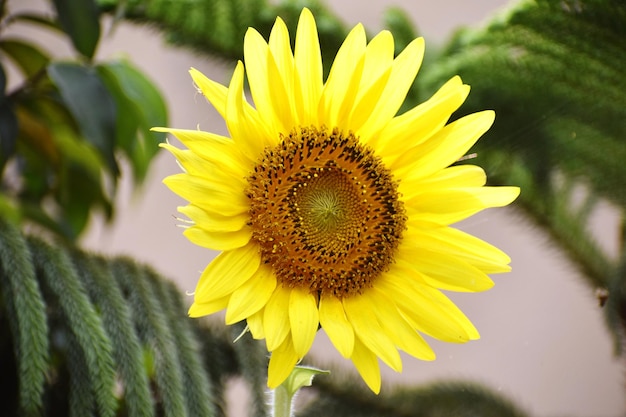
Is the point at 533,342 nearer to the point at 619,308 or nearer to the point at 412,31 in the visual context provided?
the point at 619,308

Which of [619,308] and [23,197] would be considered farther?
[23,197]

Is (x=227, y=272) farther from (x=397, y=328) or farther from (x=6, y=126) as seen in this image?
(x=6, y=126)

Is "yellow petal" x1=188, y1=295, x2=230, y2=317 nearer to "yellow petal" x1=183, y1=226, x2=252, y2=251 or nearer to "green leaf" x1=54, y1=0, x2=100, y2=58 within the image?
"yellow petal" x1=183, y1=226, x2=252, y2=251

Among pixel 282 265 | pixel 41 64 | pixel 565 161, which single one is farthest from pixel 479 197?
pixel 41 64

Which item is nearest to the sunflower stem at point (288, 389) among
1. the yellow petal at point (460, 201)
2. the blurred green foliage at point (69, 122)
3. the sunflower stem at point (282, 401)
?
the sunflower stem at point (282, 401)

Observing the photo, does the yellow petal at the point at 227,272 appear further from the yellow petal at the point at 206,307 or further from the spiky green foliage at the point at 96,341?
the spiky green foliage at the point at 96,341

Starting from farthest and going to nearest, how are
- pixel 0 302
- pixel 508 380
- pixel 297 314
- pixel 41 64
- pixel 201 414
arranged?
pixel 508 380, pixel 41 64, pixel 0 302, pixel 201 414, pixel 297 314

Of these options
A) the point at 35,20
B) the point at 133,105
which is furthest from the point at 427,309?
the point at 35,20
